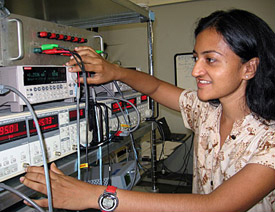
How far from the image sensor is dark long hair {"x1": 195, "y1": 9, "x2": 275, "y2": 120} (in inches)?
34.1

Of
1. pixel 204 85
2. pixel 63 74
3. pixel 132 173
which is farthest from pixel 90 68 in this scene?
pixel 132 173

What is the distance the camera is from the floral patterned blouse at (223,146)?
0.85m

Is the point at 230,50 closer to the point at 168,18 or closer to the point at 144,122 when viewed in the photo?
the point at 144,122

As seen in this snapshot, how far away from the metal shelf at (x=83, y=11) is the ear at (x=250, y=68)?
1.82 ft

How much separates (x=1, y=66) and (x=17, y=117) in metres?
0.18

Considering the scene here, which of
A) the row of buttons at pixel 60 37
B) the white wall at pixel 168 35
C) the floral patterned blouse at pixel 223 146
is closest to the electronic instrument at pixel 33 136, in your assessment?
the row of buttons at pixel 60 37

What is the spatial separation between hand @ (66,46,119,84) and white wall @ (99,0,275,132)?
7.24ft

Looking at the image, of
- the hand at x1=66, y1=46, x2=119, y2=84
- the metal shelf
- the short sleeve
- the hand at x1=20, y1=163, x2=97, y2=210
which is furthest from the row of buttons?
the short sleeve

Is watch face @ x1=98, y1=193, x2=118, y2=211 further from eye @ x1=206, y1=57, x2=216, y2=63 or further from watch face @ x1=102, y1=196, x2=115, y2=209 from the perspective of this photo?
eye @ x1=206, y1=57, x2=216, y2=63

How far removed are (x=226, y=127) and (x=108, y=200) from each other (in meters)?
0.61

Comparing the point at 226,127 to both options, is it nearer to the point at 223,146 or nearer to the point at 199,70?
the point at 223,146

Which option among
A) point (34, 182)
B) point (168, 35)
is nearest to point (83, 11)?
point (34, 182)

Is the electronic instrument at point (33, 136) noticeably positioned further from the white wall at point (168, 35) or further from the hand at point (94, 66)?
the white wall at point (168, 35)

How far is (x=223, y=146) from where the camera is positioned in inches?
38.6
